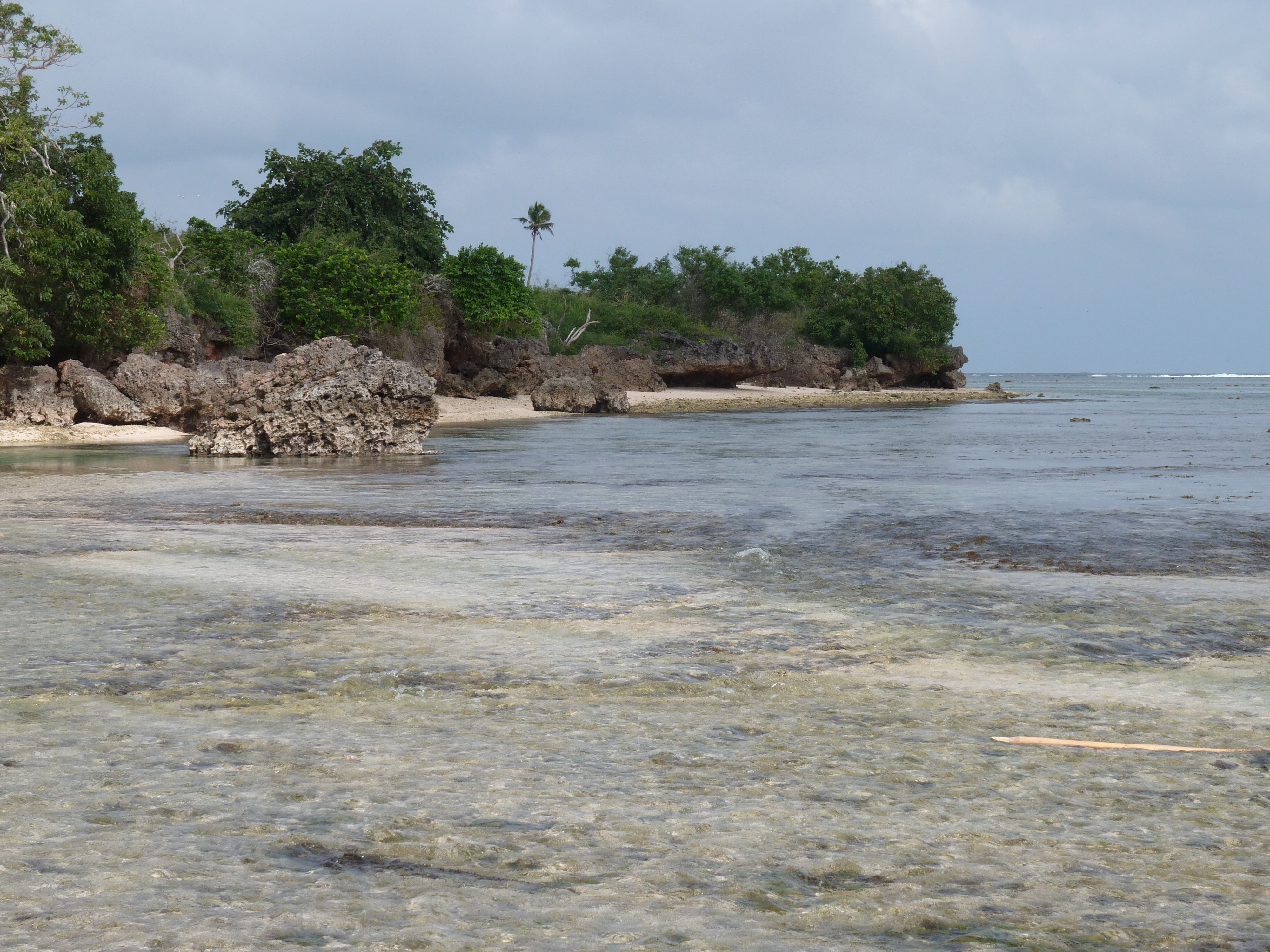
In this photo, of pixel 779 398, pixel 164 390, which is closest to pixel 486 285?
pixel 779 398

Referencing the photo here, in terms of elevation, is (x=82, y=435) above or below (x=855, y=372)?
below

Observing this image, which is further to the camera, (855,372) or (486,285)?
(855,372)

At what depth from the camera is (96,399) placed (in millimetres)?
26219

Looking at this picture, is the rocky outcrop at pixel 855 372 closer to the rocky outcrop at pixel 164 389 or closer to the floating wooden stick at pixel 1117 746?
the rocky outcrop at pixel 164 389

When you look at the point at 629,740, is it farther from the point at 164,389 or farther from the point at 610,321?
the point at 610,321

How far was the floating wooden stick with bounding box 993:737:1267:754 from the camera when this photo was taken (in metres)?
3.35

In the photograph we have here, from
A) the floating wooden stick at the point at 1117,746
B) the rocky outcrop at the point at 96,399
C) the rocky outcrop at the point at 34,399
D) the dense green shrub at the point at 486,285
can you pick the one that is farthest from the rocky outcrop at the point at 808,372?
the floating wooden stick at the point at 1117,746

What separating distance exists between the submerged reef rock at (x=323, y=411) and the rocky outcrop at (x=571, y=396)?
2130 cm

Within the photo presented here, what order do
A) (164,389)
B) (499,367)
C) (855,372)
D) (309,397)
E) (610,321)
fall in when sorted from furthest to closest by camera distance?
(855,372)
(610,321)
(499,367)
(164,389)
(309,397)

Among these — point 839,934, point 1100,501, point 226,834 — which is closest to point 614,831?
point 839,934

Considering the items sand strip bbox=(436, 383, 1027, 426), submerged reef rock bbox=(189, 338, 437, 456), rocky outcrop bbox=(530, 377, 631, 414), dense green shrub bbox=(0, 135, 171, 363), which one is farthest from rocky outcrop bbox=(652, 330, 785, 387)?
submerged reef rock bbox=(189, 338, 437, 456)

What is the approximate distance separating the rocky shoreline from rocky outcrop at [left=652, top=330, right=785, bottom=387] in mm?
6827

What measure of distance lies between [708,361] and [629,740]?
57.9m

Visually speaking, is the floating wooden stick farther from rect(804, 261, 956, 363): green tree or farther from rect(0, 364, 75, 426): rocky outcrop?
rect(804, 261, 956, 363): green tree
